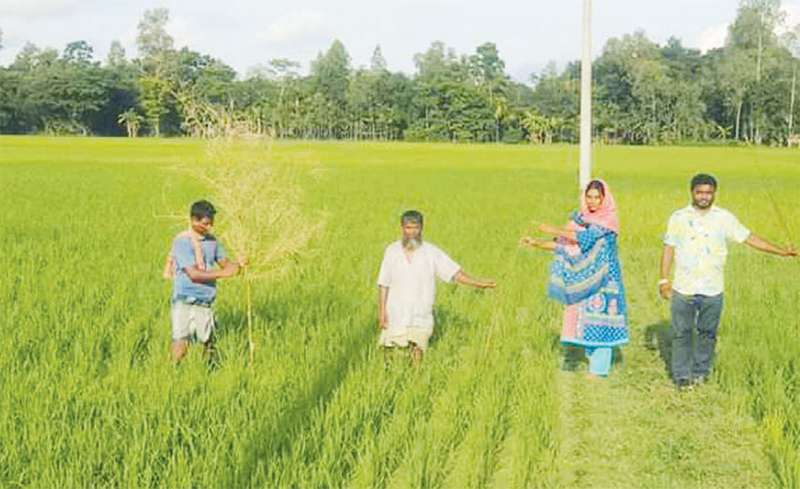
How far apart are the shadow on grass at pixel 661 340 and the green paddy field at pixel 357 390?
0.04 meters

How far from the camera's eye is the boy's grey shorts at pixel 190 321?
5656mm

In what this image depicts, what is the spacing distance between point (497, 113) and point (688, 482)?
7445 centimetres

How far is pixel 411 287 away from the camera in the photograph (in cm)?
579

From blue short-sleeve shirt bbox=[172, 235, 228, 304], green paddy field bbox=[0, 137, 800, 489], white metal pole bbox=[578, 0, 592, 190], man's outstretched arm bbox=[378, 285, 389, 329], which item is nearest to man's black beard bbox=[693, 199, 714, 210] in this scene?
green paddy field bbox=[0, 137, 800, 489]

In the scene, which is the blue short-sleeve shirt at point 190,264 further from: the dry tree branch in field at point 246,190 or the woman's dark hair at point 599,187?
the woman's dark hair at point 599,187

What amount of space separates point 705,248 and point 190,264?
125 inches

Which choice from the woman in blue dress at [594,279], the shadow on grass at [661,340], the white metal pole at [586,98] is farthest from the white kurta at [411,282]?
the white metal pole at [586,98]

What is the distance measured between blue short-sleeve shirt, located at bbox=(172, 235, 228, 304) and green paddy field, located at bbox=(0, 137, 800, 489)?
1.11ft

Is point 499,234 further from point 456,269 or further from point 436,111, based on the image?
point 436,111

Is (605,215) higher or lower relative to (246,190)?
lower

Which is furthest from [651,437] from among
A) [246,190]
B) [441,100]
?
[441,100]

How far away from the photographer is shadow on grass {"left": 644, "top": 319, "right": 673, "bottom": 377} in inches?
268

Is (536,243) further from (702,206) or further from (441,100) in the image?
(441,100)

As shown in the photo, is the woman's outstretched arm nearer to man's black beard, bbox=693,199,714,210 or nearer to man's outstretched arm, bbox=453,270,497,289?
man's outstretched arm, bbox=453,270,497,289
